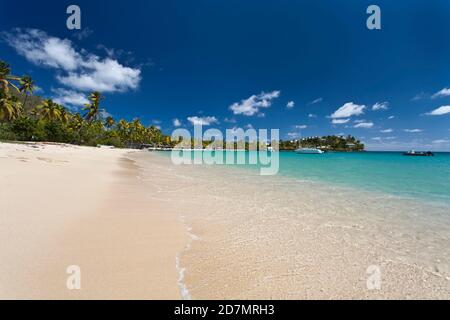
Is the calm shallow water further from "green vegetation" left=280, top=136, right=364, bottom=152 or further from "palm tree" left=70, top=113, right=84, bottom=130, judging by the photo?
"green vegetation" left=280, top=136, right=364, bottom=152

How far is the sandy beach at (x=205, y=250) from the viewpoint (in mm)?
2834

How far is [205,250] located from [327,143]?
184830mm

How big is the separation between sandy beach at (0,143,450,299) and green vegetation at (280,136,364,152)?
169m

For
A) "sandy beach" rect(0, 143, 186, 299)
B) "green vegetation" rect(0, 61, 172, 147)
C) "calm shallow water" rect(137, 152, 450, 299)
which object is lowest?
"calm shallow water" rect(137, 152, 450, 299)

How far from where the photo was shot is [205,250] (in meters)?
4.01

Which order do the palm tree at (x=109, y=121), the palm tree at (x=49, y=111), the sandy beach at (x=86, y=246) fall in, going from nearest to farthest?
the sandy beach at (x=86, y=246), the palm tree at (x=49, y=111), the palm tree at (x=109, y=121)

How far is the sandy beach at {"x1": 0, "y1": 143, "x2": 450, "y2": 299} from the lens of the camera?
2.83m

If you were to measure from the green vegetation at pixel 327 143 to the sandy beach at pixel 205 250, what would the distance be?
16905 cm

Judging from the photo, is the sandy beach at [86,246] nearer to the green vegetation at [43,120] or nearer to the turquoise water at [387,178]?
the turquoise water at [387,178]

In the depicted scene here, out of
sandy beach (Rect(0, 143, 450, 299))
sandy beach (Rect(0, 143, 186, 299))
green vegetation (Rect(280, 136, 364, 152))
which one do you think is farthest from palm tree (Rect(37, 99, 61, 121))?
green vegetation (Rect(280, 136, 364, 152))

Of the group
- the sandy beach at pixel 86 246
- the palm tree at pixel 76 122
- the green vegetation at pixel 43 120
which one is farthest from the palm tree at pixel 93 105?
the sandy beach at pixel 86 246

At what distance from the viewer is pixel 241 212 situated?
22.4 feet

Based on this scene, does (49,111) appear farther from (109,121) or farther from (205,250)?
(205,250)

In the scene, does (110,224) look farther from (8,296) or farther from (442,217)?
(442,217)
